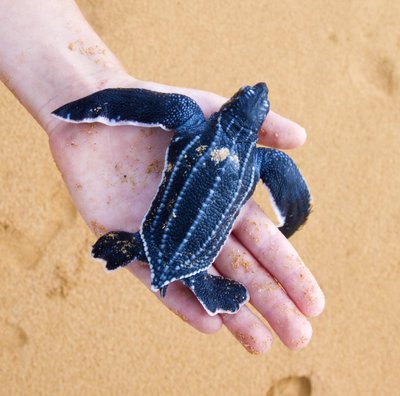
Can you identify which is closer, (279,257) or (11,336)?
(279,257)

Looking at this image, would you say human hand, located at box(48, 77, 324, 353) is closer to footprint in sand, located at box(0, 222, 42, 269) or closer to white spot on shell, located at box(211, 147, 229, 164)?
white spot on shell, located at box(211, 147, 229, 164)

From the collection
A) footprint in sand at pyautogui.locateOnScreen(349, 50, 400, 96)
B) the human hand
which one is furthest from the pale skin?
footprint in sand at pyautogui.locateOnScreen(349, 50, 400, 96)

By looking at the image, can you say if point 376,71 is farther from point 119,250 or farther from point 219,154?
point 119,250

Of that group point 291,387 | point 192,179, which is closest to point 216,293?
point 192,179

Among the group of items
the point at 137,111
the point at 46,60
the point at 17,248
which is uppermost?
the point at 46,60

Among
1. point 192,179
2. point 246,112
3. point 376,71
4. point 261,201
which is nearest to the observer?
point 192,179

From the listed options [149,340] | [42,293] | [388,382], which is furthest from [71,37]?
[388,382]

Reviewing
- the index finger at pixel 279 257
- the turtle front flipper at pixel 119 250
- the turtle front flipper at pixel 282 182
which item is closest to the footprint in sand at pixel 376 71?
the turtle front flipper at pixel 282 182

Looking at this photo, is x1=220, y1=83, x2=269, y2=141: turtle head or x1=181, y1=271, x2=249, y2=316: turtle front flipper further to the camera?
x1=220, y1=83, x2=269, y2=141: turtle head
